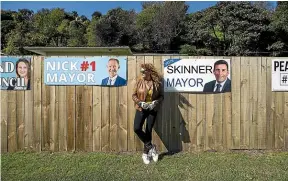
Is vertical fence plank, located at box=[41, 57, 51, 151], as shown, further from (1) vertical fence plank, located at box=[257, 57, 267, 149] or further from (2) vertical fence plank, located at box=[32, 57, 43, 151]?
(1) vertical fence plank, located at box=[257, 57, 267, 149]

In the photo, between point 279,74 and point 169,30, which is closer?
point 279,74

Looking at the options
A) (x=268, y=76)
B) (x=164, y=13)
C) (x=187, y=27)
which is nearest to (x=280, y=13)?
(x=187, y=27)

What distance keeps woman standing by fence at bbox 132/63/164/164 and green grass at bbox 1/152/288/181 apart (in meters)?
0.26

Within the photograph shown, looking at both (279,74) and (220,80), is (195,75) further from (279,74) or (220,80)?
(279,74)

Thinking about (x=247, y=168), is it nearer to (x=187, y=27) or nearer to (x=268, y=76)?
(x=268, y=76)

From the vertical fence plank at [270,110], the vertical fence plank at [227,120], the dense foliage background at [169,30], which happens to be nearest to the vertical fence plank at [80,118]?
the vertical fence plank at [227,120]

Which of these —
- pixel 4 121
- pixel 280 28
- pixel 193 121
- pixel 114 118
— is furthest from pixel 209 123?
pixel 280 28

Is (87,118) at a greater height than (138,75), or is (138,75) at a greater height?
(138,75)

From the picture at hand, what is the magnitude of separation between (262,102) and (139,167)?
2.38 metres

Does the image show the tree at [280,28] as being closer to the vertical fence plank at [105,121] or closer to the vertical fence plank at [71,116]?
the vertical fence plank at [105,121]

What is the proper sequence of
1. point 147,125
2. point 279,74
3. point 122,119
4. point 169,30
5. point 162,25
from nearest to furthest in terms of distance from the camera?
point 147,125 → point 279,74 → point 122,119 → point 169,30 → point 162,25

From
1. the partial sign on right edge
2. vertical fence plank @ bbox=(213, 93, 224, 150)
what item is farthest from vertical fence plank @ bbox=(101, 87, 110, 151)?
the partial sign on right edge

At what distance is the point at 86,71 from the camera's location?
543 centimetres

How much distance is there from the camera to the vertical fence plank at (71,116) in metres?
5.46
